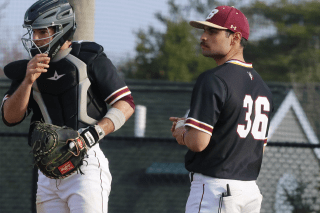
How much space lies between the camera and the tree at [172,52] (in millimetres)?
24562

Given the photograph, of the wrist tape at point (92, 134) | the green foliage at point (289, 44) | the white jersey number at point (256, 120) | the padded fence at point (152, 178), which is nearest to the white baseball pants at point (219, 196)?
the white jersey number at point (256, 120)

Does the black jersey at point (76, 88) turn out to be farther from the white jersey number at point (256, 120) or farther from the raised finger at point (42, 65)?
the white jersey number at point (256, 120)

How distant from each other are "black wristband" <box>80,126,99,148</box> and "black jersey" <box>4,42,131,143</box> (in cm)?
13

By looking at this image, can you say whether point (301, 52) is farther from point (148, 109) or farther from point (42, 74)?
point (42, 74)

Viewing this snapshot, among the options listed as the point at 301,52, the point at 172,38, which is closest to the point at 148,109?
the point at 172,38

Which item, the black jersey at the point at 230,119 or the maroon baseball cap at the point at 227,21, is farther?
the maroon baseball cap at the point at 227,21

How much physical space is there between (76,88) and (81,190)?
2.26 feet

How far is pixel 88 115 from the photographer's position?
2.76 metres

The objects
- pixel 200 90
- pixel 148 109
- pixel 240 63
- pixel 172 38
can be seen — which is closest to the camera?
pixel 200 90

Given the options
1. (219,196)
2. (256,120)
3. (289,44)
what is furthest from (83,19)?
(289,44)

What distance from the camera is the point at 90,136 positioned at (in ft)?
8.53

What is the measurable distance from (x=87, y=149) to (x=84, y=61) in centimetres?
62

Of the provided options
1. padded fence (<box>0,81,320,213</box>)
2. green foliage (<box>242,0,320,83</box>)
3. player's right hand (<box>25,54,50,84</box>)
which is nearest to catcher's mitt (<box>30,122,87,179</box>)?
player's right hand (<box>25,54,50,84</box>)

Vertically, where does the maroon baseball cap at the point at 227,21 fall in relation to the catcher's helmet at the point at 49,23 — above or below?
above
